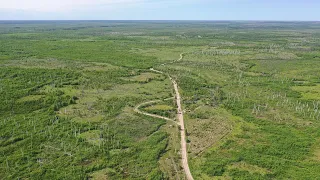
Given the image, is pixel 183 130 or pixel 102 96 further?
pixel 102 96

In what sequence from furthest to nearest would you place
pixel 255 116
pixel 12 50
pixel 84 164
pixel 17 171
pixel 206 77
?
pixel 12 50, pixel 206 77, pixel 255 116, pixel 84 164, pixel 17 171

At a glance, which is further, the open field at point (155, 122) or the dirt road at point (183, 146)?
the open field at point (155, 122)

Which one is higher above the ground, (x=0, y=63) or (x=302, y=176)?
(x=0, y=63)

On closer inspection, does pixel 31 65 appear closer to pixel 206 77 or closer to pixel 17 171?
pixel 206 77

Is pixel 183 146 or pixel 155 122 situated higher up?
pixel 155 122

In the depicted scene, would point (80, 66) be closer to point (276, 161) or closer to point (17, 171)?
point (17, 171)

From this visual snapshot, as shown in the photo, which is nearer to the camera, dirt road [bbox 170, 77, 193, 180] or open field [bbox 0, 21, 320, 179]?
dirt road [bbox 170, 77, 193, 180]

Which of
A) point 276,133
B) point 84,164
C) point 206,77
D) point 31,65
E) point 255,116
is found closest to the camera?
point 84,164

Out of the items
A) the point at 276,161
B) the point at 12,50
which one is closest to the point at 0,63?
the point at 12,50

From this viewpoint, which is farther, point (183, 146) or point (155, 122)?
point (155, 122)
